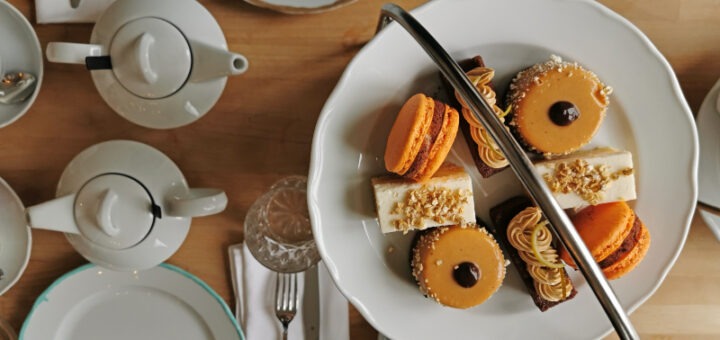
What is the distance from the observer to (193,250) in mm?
856

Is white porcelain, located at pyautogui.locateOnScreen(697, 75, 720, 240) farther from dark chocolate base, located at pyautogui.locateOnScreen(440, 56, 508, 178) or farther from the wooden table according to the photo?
dark chocolate base, located at pyautogui.locateOnScreen(440, 56, 508, 178)

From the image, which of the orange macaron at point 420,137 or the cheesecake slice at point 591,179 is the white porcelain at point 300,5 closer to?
the orange macaron at point 420,137

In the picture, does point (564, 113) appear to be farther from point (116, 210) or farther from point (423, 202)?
point (116, 210)

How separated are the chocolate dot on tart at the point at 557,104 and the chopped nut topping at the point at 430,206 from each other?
0.13 metres

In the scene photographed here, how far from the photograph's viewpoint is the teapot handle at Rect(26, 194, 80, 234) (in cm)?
70

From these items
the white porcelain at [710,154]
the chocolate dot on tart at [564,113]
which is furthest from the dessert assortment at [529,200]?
the white porcelain at [710,154]

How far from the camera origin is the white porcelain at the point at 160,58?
69 centimetres

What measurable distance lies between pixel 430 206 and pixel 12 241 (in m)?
0.63

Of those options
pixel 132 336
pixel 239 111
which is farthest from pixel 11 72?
pixel 132 336

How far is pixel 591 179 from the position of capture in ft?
2.48

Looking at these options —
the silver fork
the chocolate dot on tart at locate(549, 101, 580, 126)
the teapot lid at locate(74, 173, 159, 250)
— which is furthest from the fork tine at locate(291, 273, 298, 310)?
the chocolate dot on tart at locate(549, 101, 580, 126)

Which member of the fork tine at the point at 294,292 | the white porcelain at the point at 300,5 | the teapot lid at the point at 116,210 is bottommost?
the fork tine at the point at 294,292

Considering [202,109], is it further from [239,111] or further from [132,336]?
[132,336]

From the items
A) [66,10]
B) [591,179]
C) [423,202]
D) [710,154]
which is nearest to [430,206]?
[423,202]
